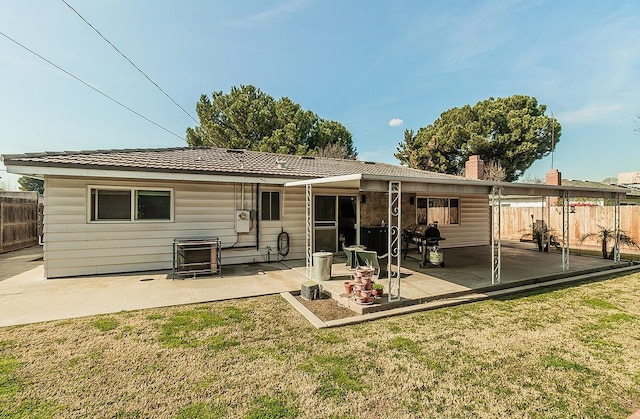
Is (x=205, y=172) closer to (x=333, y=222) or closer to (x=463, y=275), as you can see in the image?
(x=333, y=222)

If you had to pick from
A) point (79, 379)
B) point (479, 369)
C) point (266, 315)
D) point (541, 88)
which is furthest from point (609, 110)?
point (79, 379)

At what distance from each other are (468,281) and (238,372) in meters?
5.16

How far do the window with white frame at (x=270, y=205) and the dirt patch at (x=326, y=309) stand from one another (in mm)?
3590

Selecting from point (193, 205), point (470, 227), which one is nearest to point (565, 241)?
point (470, 227)

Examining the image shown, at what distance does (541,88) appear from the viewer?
19719 millimetres

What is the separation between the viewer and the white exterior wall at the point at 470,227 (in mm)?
11384

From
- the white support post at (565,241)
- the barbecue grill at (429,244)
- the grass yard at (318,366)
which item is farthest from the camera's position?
the barbecue grill at (429,244)

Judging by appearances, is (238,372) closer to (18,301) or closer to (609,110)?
(18,301)

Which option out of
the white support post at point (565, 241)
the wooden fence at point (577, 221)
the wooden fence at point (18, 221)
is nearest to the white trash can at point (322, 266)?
the white support post at point (565, 241)

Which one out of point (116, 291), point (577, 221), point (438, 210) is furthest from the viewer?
point (577, 221)

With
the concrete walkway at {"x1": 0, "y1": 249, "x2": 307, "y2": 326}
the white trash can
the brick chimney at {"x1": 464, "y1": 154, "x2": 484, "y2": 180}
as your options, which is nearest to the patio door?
the concrete walkway at {"x1": 0, "y1": 249, "x2": 307, "y2": 326}

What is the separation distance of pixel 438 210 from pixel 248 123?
14.3 m

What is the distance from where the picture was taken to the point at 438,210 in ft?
37.0

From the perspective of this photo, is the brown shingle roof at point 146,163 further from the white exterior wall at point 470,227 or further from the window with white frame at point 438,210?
the white exterior wall at point 470,227
